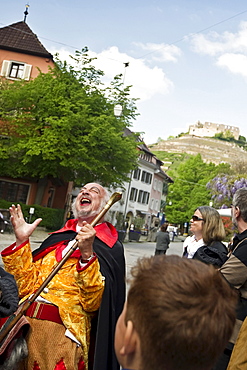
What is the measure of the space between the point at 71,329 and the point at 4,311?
1.77ft

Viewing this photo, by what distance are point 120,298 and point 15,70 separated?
1224 inches

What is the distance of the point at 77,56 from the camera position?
27.0 meters

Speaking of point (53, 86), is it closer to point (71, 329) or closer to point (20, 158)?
point (20, 158)

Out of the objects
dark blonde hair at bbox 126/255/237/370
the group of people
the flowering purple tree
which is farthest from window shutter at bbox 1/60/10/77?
dark blonde hair at bbox 126/255/237/370

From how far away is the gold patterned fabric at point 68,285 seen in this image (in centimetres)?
279

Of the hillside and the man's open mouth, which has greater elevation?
the hillside

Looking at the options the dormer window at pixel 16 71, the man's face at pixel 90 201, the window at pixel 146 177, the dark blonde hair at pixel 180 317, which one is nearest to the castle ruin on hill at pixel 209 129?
the window at pixel 146 177

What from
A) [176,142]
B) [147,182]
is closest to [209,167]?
[147,182]

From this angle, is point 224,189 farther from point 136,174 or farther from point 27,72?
point 136,174

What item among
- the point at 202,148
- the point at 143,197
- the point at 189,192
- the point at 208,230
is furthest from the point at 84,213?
the point at 202,148

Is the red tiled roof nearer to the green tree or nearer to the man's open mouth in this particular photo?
the green tree

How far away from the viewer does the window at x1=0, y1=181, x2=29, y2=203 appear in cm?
3092

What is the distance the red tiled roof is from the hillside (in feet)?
393

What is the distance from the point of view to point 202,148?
529ft
